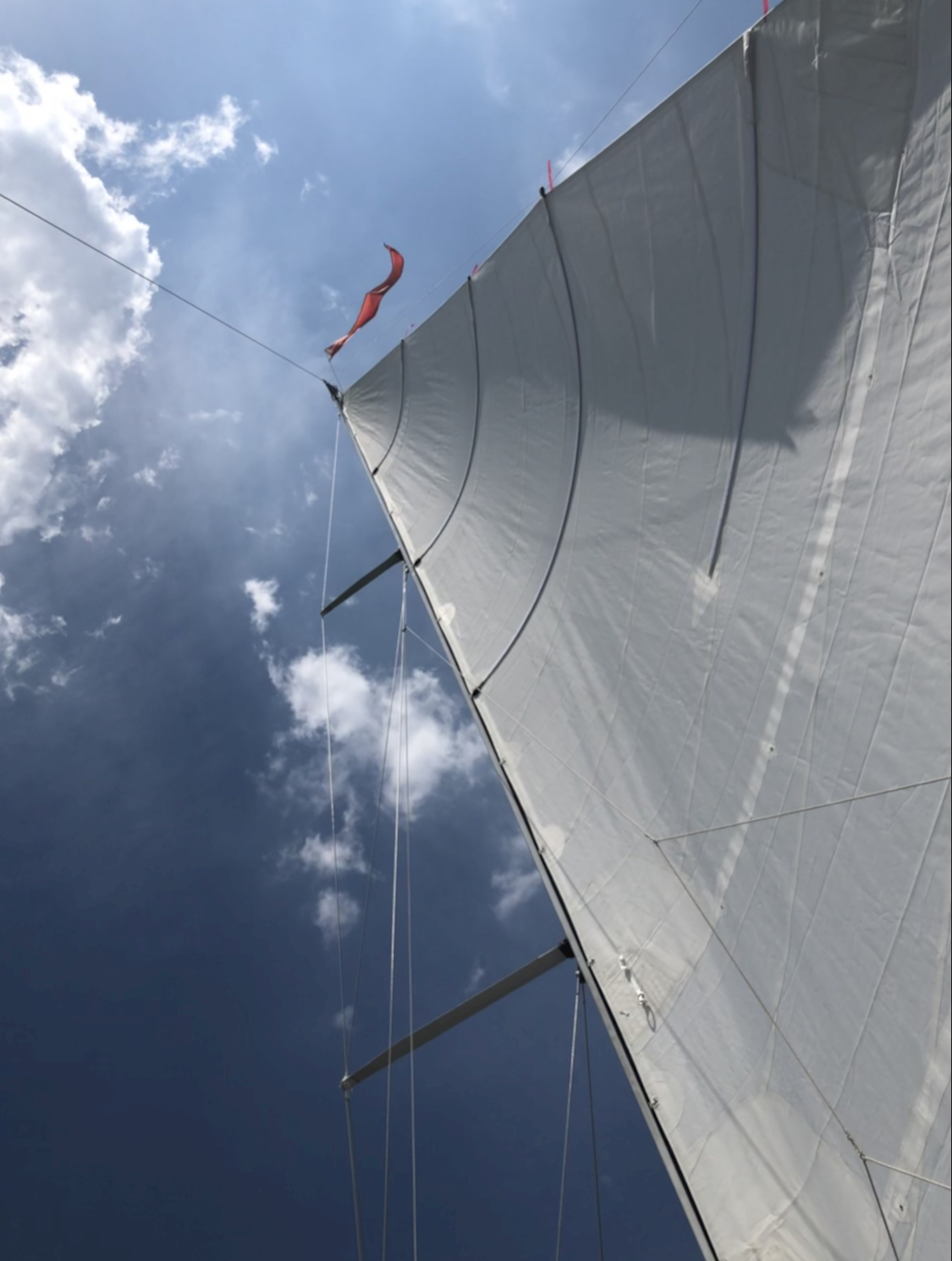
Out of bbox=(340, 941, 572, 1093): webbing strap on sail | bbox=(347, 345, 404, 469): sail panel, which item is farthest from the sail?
bbox=(347, 345, 404, 469): sail panel

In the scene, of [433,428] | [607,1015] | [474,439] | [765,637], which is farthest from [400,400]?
[607,1015]

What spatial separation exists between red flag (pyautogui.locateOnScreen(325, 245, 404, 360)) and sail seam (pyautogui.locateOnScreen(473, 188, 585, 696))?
5276 millimetres

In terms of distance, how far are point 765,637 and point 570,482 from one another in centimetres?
237

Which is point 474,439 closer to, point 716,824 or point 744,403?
point 744,403

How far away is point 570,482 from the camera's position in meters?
5.54

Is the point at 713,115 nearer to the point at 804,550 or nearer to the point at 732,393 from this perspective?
the point at 732,393

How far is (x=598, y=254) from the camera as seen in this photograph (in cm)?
548

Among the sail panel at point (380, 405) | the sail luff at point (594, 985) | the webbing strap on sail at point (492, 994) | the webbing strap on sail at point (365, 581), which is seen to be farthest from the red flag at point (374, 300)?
the webbing strap on sail at point (492, 994)

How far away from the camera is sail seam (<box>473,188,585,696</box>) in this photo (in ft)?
17.8

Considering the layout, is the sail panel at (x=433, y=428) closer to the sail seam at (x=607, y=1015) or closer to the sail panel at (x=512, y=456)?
the sail panel at (x=512, y=456)

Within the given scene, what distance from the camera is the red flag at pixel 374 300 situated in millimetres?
10664

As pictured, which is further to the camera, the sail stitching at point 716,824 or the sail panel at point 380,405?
the sail panel at point 380,405

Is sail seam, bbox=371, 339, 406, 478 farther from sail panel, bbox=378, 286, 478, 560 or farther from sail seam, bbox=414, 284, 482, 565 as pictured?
sail seam, bbox=414, 284, 482, 565

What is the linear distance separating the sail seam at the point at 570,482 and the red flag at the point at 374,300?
17.3ft
